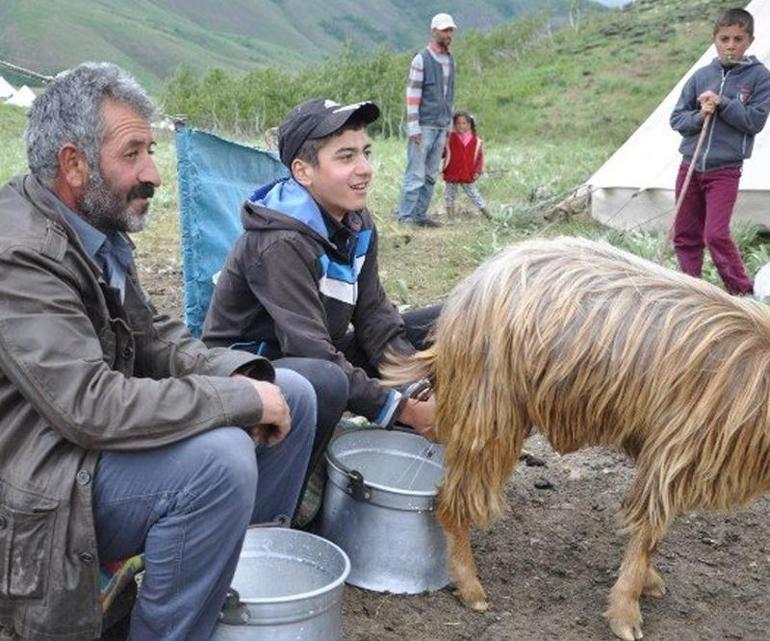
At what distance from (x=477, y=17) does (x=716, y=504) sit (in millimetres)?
189351

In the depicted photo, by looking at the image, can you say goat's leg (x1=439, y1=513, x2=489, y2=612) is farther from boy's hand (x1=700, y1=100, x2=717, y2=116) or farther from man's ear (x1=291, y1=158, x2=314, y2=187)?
boy's hand (x1=700, y1=100, x2=717, y2=116)

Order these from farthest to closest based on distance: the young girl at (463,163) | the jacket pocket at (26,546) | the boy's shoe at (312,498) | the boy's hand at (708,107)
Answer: the young girl at (463,163) < the boy's hand at (708,107) < the boy's shoe at (312,498) < the jacket pocket at (26,546)

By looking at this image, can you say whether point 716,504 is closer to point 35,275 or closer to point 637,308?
point 637,308

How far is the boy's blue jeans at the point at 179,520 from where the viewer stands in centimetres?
224

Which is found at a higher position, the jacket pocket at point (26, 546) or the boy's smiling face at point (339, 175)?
the boy's smiling face at point (339, 175)

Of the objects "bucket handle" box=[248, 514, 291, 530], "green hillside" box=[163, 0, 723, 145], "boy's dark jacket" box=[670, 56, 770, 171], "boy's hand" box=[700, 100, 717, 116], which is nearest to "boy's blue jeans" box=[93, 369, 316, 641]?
"bucket handle" box=[248, 514, 291, 530]

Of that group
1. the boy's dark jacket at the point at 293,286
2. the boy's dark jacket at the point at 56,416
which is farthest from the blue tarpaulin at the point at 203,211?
the boy's dark jacket at the point at 56,416

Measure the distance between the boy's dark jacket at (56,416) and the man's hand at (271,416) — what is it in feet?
0.38

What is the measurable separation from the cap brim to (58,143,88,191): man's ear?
112cm

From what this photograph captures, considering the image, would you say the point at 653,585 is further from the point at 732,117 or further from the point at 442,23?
the point at 442,23

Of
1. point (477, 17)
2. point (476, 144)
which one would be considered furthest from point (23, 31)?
point (476, 144)

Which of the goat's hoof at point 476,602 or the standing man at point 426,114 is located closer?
the goat's hoof at point 476,602

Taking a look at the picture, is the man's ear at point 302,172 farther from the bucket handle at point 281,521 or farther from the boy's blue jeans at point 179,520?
the boy's blue jeans at point 179,520

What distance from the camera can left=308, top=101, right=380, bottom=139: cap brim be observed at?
3.36m
